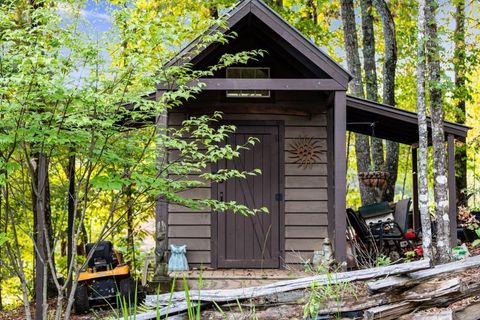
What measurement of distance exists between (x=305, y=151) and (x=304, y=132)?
0.31m

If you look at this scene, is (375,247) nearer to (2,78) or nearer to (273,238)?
(273,238)

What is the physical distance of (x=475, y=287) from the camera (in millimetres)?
4152

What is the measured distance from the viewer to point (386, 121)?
8852 mm

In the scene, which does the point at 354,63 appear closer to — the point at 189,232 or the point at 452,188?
the point at 452,188

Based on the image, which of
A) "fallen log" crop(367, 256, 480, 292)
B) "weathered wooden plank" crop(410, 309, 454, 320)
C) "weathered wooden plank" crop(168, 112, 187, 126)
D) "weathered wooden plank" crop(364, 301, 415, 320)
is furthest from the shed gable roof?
"weathered wooden plank" crop(410, 309, 454, 320)

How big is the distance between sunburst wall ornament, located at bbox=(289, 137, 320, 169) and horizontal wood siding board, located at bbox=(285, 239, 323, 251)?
115cm

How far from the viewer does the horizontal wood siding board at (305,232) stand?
834 cm

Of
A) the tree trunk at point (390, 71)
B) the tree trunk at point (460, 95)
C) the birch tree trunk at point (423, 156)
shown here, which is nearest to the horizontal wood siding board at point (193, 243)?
the birch tree trunk at point (423, 156)

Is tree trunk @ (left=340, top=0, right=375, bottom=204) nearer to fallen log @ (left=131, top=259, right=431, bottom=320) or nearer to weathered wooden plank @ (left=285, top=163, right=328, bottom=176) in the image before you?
weathered wooden plank @ (left=285, top=163, right=328, bottom=176)

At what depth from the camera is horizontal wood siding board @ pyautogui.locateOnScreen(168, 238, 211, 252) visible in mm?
8289

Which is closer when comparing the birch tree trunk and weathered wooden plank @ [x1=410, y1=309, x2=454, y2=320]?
weathered wooden plank @ [x1=410, y1=309, x2=454, y2=320]

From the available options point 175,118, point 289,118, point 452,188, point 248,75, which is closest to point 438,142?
point 452,188

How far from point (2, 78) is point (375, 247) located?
577 cm

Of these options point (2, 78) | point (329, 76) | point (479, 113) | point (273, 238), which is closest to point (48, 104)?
point (2, 78)
